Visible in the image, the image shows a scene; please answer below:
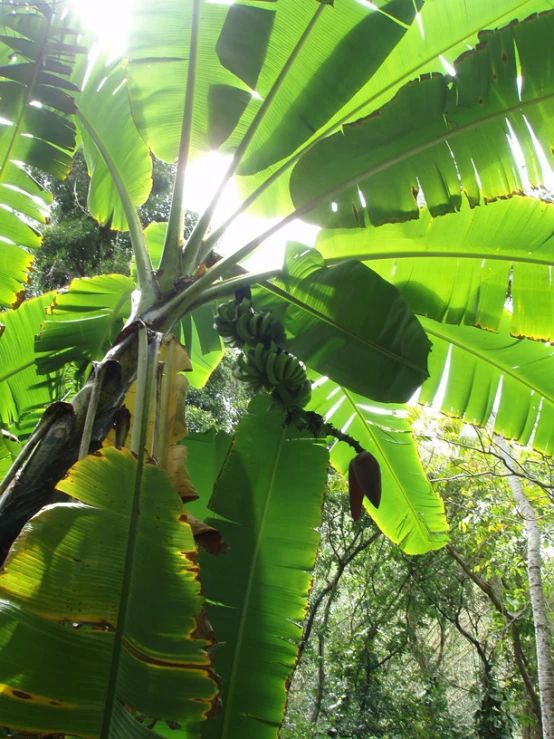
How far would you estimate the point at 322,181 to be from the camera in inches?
48.9

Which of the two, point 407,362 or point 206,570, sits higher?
point 407,362

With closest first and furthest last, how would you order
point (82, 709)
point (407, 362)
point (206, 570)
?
point (82, 709), point (206, 570), point (407, 362)

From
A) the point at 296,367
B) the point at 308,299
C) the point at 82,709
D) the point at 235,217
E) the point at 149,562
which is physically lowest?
the point at 82,709

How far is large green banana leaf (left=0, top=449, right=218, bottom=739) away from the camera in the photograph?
0.60 meters

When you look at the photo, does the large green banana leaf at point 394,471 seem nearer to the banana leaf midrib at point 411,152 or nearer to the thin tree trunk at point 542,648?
the banana leaf midrib at point 411,152

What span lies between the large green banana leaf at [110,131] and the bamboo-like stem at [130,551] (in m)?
0.78

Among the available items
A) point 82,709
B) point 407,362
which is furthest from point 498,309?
point 82,709

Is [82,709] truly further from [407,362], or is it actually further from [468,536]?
[468,536]

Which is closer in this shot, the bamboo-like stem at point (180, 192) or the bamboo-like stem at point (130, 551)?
the bamboo-like stem at point (130, 551)

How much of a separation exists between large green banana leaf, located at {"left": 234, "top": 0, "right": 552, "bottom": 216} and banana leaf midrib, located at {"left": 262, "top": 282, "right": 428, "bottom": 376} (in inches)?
14.0

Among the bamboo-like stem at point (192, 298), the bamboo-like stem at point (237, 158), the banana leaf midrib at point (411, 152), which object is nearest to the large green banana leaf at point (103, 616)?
the bamboo-like stem at point (192, 298)

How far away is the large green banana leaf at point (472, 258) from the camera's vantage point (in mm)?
1465

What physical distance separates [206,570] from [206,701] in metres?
0.49

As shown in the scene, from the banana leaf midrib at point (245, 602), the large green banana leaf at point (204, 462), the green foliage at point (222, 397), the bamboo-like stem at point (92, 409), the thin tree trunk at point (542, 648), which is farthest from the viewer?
the green foliage at point (222, 397)
